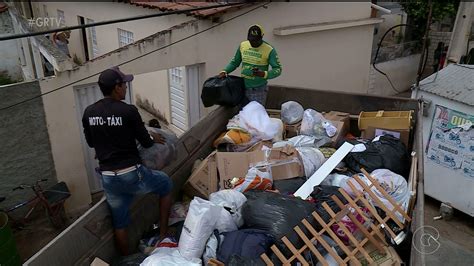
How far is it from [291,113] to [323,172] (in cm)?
130

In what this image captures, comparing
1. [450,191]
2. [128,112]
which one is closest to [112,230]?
[128,112]

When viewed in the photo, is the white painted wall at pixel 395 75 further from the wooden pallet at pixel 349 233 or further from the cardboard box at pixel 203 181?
the wooden pallet at pixel 349 233

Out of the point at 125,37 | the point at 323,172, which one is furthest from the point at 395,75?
the point at 323,172

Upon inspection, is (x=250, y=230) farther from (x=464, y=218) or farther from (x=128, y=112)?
(x=464, y=218)

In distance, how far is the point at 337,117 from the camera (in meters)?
4.84

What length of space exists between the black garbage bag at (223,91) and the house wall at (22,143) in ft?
8.02

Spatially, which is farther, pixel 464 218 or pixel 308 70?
pixel 308 70

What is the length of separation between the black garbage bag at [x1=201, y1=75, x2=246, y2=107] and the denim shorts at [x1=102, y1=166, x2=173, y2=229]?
1717 millimetres

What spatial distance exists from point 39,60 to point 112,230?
5.19 m

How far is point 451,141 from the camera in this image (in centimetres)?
576

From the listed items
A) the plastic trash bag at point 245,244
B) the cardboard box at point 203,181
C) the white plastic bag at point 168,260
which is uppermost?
the plastic trash bag at point 245,244

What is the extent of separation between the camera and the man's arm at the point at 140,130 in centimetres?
308

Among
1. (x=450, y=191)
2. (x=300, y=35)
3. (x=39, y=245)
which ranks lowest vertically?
(x=39, y=245)

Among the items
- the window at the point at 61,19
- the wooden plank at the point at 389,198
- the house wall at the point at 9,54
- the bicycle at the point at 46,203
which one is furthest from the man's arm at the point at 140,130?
the window at the point at 61,19
